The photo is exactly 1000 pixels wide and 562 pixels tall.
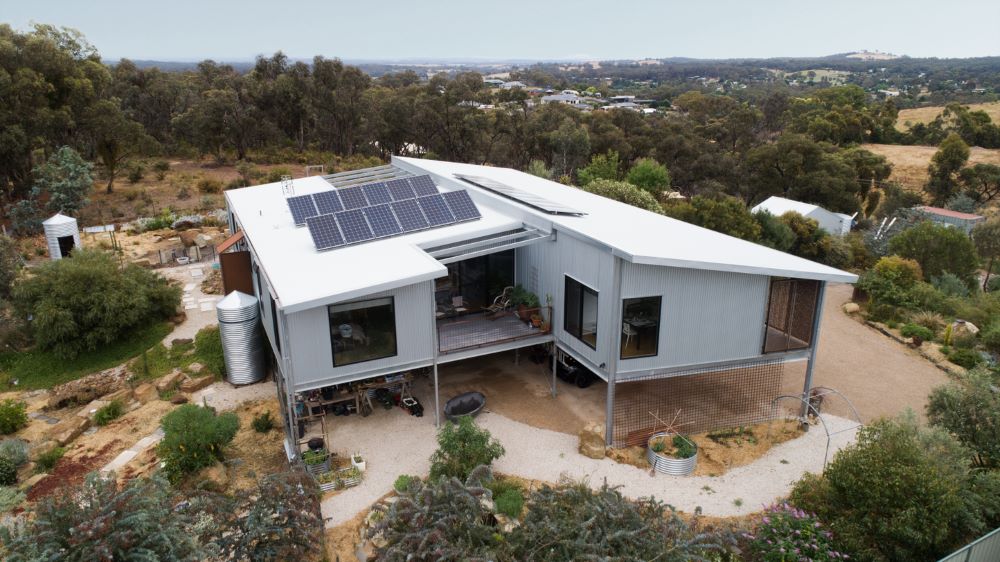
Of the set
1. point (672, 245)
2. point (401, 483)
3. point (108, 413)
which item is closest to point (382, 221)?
point (401, 483)

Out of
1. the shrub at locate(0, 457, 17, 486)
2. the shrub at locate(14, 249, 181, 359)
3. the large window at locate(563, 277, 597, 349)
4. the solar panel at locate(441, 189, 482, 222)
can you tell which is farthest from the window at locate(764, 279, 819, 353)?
the shrub at locate(14, 249, 181, 359)

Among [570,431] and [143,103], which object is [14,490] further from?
[143,103]

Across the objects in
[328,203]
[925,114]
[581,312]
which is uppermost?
[328,203]

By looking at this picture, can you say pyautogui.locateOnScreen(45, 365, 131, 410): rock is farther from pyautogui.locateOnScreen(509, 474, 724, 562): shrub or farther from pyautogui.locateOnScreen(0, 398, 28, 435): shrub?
pyautogui.locateOnScreen(509, 474, 724, 562): shrub

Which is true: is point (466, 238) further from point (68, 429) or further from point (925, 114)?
point (925, 114)

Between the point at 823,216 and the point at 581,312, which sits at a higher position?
the point at 581,312

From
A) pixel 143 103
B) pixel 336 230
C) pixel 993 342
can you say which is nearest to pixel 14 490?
pixel 336 230
